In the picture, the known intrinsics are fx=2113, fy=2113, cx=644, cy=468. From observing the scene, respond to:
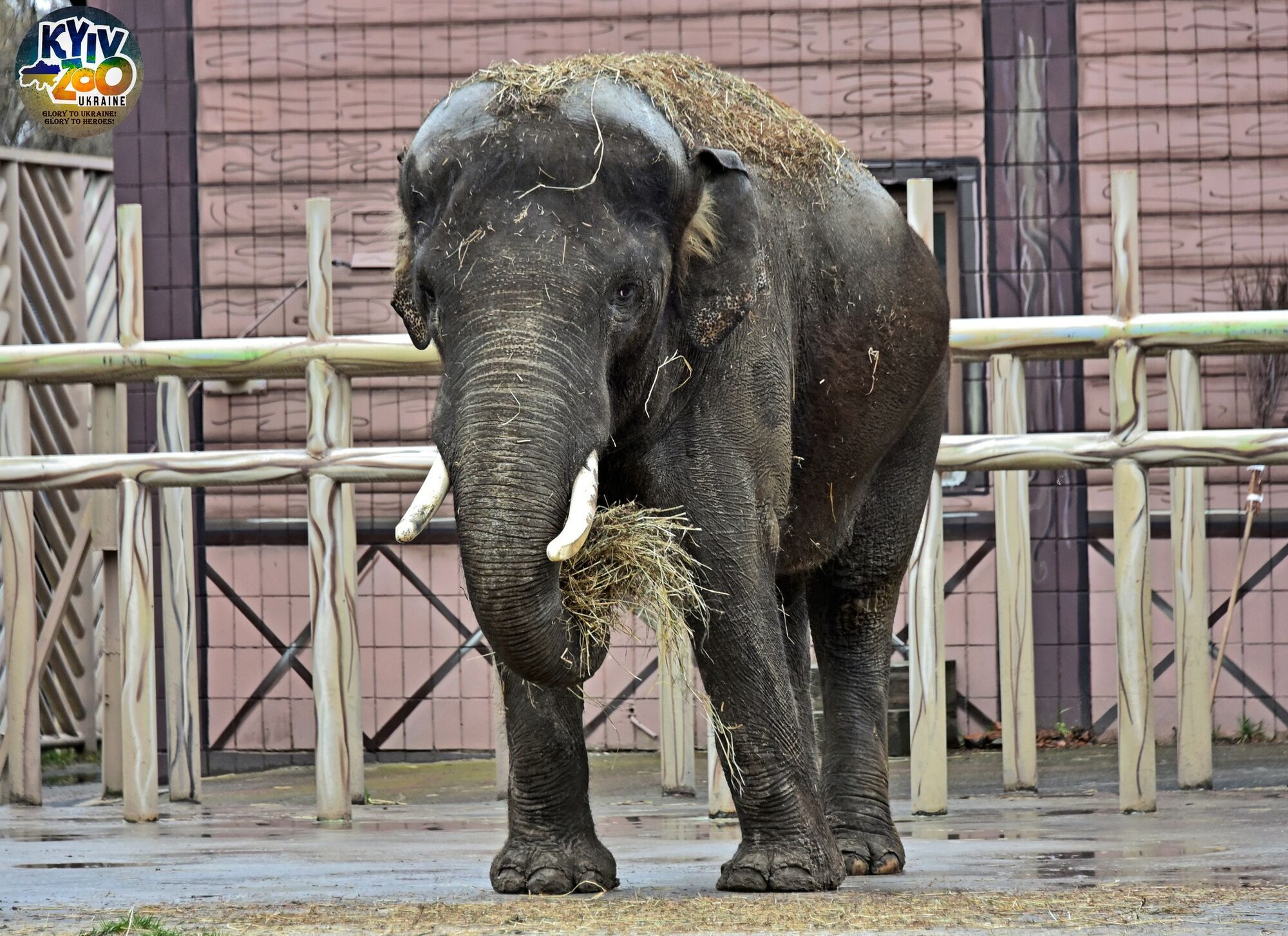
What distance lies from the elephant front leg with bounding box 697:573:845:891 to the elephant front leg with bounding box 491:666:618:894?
0.35 metres

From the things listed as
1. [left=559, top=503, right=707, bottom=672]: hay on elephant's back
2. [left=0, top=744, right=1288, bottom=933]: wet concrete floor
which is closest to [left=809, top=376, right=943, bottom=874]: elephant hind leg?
[left=0, top=744, right=1288, bottom=933]: wet concrete floor

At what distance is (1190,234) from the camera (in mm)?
11016

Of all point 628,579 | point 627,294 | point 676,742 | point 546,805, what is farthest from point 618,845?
point 627,294

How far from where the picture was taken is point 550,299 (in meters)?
4.59

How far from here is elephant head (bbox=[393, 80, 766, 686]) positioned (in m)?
4.41

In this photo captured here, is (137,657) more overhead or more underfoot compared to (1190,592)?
more underfoot

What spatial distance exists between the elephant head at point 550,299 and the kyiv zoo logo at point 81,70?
6.60 metres

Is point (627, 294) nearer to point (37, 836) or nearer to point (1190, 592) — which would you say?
point (37, 836)

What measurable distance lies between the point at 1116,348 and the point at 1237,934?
3631 mm

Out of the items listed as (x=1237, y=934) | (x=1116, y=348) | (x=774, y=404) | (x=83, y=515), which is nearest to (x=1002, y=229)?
(x=1116, y=348)

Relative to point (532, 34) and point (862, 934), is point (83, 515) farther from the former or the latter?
point (862, 934)

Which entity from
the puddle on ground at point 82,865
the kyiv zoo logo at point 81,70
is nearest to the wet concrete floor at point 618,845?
the puddle on ground at point 82,865

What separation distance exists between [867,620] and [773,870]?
1.60 m

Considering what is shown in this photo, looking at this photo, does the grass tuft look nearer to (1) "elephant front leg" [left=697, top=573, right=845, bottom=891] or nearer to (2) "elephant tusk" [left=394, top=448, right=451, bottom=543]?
(2) "elephant tusk" [left=394, top=448, right=451, bottom=543]
